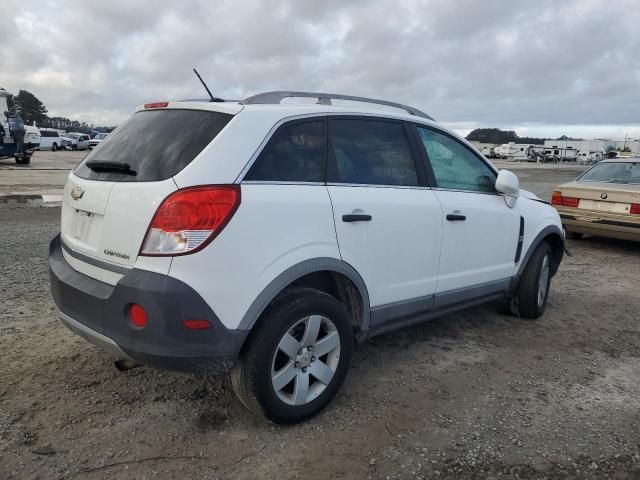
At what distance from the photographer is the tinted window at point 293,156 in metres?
2.79

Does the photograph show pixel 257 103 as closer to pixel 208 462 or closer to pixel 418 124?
pixel 418 124

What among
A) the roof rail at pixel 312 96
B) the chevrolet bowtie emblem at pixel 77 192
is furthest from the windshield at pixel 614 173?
the chevrolet bowtie emblem at pixel 77 192

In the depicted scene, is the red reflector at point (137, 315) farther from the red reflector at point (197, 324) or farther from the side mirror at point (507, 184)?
the side mirror at point (507, 184)

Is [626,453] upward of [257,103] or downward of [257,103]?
downward

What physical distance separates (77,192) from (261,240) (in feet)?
3.86

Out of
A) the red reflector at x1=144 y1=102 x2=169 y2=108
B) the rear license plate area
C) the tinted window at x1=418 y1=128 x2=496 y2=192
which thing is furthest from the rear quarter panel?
the tinted window at x1=418 y1=128 x2=496 y2=192

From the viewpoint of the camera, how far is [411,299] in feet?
11.8

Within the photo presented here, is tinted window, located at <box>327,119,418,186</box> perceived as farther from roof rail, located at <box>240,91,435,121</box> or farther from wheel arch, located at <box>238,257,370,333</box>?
wheel arch, located at <box>238,257,370,333</box>

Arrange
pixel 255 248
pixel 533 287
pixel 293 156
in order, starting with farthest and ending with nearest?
pixel 533 287, pixel 293 156, pixel 255 248

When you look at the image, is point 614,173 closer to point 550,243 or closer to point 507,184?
point 550,243

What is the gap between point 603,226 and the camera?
26.4ft

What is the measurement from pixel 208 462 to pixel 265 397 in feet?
1.33

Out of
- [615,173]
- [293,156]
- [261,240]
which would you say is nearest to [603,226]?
[615,173]

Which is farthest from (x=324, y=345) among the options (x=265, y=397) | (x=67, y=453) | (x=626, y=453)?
(x=626, y=453)
